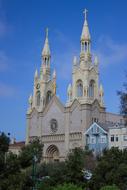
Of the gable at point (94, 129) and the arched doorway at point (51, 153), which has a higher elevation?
the gable at point (94, 129)

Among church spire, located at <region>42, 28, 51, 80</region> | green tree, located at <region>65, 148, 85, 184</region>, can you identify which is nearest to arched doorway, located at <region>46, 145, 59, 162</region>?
church spire, located at <region>42, 28, 51, 80</region>

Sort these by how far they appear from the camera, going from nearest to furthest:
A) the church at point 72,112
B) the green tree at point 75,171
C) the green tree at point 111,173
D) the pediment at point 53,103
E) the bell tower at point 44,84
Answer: the green tree at point 111,173 < the green tree at point 75,171 < the church at point 72,112 < the pediment at point 53,103 < the bell tower at point 44,84

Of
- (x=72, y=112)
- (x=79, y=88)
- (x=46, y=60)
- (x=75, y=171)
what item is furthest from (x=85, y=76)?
(x=75, y=171)

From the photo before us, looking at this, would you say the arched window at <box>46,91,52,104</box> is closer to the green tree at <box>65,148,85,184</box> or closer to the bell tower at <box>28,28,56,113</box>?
the bell tower at <box>28,28,56,113</box>

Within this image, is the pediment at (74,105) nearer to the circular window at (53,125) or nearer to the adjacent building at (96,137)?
the circular window at (53,125)

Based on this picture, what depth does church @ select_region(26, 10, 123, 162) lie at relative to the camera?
307 feet

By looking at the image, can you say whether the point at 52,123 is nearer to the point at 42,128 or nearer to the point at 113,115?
the point at 42,128

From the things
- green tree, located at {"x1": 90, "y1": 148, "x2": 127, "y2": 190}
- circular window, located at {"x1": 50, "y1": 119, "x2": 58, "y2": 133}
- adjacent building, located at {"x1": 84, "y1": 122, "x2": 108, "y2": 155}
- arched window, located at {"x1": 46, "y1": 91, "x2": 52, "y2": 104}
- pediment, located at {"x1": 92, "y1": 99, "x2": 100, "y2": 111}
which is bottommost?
green tree, located at {"x1": 90, "y1": 148, "x2": 127, "y2": 190}

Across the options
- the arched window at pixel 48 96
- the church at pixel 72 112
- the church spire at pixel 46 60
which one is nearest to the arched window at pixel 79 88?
the church at pixel 72 112

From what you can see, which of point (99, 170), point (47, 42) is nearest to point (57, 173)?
point (99, 170)

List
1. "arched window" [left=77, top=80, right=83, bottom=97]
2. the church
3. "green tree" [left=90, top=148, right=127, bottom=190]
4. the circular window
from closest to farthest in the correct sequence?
1. "green tree" [left=90, top=148, right=127, bottom=190]
2. the church
3. "arched window" [left=77, top=80, right=83, bottom=97]
4. the circular window

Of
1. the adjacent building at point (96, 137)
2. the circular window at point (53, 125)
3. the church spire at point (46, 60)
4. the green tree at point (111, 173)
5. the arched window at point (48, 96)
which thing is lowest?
the green tree at point (111, 173)

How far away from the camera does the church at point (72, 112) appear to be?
307 feet

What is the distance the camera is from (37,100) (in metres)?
110
